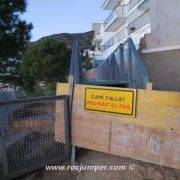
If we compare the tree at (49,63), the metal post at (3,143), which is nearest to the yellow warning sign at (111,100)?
the metal post at (3,143)

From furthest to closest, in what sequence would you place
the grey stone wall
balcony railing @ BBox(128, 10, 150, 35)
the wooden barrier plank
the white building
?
1. the white building
2. balcony railing @ BBox(128, 10, 150, 35)
3. the grey stone wall
4. the wooden barrier plank

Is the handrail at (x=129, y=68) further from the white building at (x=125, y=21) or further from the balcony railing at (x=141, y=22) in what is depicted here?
the balcony railing at (x=141, y=22)

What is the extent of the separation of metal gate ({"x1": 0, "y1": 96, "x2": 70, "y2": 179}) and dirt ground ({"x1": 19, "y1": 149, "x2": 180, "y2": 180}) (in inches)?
10.0

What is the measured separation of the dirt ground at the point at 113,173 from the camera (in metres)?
6.12

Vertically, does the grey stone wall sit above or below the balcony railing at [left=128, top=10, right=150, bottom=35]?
below

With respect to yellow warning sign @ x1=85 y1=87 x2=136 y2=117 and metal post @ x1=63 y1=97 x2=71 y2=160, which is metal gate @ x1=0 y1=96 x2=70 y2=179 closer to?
metal post @ x1=63 y1=97 x2=71 y2=160

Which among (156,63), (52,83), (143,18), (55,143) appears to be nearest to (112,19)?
(52,83)

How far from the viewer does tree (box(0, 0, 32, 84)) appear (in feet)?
48.8

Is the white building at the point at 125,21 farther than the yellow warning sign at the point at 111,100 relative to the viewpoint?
Yes

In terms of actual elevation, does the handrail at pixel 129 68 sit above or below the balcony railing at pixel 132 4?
below

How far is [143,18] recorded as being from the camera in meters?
25.7

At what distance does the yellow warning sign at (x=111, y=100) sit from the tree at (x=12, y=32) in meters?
8.64

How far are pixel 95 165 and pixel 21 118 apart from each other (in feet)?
4.80

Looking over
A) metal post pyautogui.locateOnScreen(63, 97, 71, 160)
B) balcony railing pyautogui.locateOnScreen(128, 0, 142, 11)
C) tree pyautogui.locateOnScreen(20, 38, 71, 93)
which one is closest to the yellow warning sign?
metal post pyautogui.locateOnScreen(63, 97, 71, 160)
